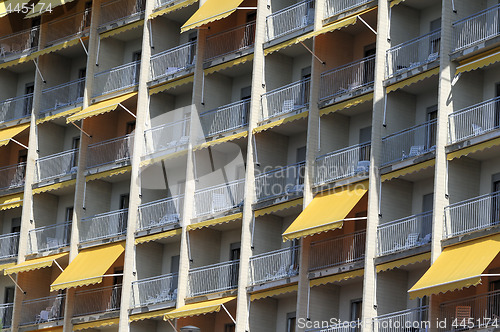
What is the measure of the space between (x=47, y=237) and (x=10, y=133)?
5091mm

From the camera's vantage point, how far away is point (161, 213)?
5562cm

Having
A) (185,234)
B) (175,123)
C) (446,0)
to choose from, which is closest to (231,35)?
(175,123)

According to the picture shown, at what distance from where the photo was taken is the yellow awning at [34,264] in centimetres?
5844

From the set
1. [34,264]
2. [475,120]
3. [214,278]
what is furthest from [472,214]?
[34,264]

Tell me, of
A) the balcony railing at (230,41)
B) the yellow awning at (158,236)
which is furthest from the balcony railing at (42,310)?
the balcony railing at (230,41)

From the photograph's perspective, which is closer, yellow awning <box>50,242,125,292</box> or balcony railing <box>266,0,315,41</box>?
balcony railing <box>266,0,315,41</box>

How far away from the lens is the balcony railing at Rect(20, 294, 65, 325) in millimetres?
58375

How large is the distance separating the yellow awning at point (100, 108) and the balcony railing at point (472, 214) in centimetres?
1772

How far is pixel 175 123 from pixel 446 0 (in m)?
14.4

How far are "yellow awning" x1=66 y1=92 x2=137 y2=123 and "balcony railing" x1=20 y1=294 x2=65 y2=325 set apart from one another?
23.5ft

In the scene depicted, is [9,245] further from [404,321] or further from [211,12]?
[404,321]

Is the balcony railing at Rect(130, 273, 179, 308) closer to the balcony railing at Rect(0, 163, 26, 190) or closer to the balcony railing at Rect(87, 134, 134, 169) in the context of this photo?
the balcony railing at Rect(87, 134, 134, 169)

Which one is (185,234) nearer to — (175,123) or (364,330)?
(175,123)

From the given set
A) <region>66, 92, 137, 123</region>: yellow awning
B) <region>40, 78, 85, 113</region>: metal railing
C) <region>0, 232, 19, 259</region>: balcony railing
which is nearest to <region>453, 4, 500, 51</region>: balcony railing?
<region>66, 92, 137, 123</region>: yellow awning
